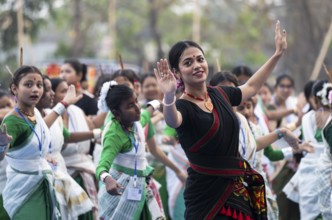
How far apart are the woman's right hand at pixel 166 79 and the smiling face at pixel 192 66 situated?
1.42 ft

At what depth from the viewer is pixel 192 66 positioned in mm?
5887

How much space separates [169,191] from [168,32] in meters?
36.5

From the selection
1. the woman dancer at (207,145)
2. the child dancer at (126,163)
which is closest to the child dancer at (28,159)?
the child dancer at (126,163)

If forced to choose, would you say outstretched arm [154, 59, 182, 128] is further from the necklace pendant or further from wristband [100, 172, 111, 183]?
wristband [100, 172, 111, 183]

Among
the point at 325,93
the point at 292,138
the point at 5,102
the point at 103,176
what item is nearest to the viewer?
the point at 103,176

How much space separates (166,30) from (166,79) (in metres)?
40.9

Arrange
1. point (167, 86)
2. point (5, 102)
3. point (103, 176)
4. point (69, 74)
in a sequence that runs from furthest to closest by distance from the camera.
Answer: point (69, 74) < point (5, 102) < point (103, 176) < point (167, 86)

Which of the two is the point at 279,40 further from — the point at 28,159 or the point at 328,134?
the point at 28,159

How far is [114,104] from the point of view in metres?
7.54

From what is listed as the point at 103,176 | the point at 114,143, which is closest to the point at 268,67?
the point at 103,176

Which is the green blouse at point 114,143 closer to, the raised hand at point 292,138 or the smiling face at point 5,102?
the raised hand at point 292,138

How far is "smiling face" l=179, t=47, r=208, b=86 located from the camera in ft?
19.3

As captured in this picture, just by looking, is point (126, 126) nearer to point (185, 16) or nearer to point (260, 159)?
point (260, 159)

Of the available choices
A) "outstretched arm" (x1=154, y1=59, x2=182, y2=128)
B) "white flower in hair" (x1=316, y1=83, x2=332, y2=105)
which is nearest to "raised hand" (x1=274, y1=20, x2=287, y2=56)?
"outstretched arm" (x1=154, y1=59, x2=182, y2=128)
